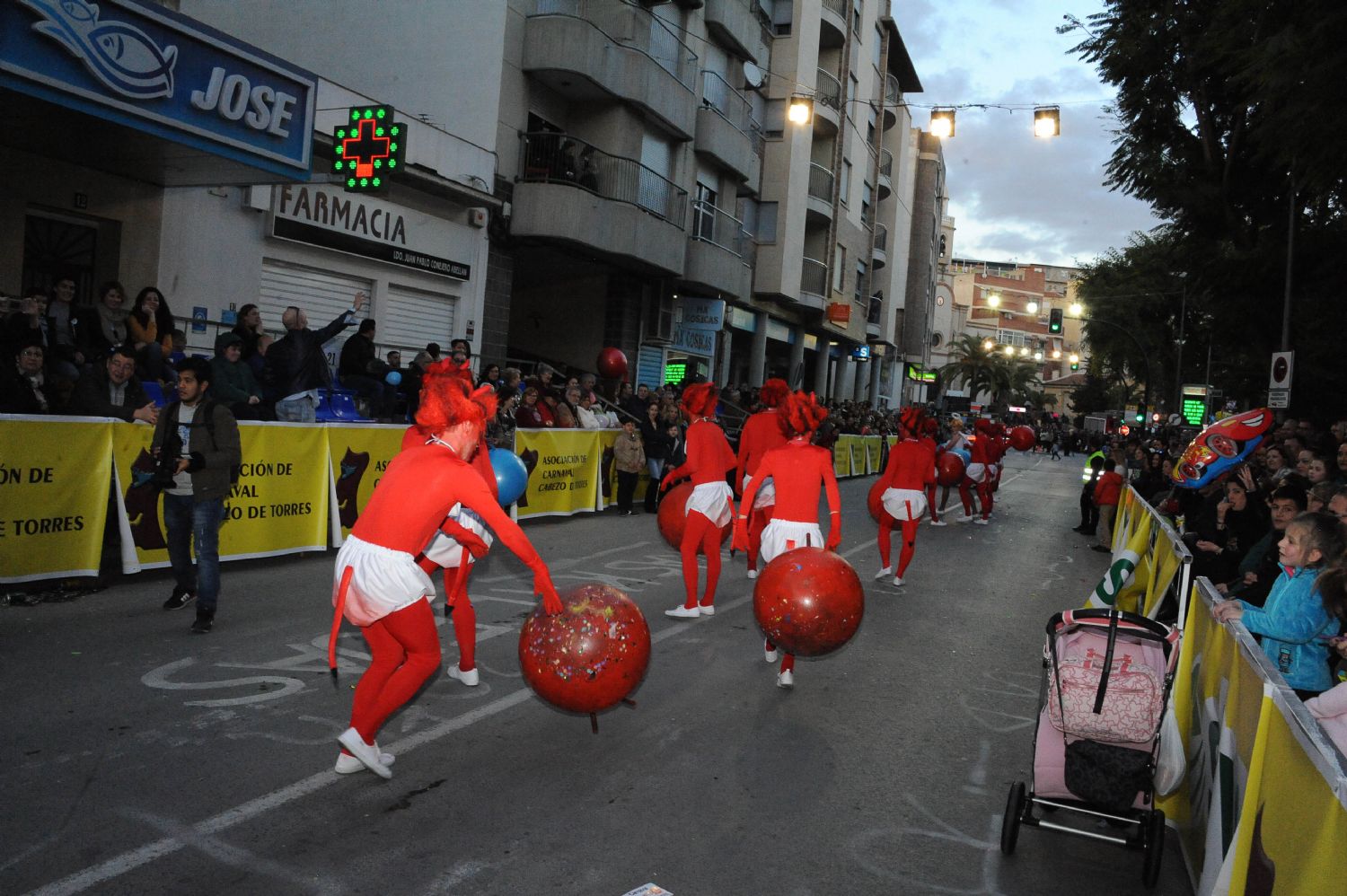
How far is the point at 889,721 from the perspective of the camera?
613 cm

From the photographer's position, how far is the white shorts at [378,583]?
4484 mm

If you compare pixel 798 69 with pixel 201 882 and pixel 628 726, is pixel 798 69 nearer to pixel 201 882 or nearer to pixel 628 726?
pixel 628 726

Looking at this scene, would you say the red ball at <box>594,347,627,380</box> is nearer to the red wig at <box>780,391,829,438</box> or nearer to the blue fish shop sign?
the blue fish shop sign

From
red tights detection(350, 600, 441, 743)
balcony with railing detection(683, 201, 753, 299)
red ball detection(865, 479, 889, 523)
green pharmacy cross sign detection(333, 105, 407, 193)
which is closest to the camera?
red tights detection(350, 600, 441, 743)

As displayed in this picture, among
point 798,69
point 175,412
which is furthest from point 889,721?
point 798,69

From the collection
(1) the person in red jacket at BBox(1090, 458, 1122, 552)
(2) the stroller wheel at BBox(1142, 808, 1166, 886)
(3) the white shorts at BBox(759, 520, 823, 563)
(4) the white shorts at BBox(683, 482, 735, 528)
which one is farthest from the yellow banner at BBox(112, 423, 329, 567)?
(1) the person in red jacket at BBox(1090, 458, 1122, 552)

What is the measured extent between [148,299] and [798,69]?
2581 cm

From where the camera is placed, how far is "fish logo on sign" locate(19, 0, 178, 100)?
997 cm

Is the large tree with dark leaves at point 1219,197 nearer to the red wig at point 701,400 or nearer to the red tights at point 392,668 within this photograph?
the red wig at point 701,400

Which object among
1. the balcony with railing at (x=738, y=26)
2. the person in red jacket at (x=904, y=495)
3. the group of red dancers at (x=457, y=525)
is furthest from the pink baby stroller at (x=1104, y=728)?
the balcony with railing at (x=738, y=26)

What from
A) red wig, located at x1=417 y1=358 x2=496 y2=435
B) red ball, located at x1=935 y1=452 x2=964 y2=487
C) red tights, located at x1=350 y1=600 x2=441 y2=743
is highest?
red wig, located at x1=417 y1=358 x2=496 y2=435

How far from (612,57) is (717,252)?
6.82 meters

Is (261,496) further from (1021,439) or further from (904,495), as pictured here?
(1021,439)

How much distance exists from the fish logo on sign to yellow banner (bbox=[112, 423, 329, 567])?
416 centimetres
